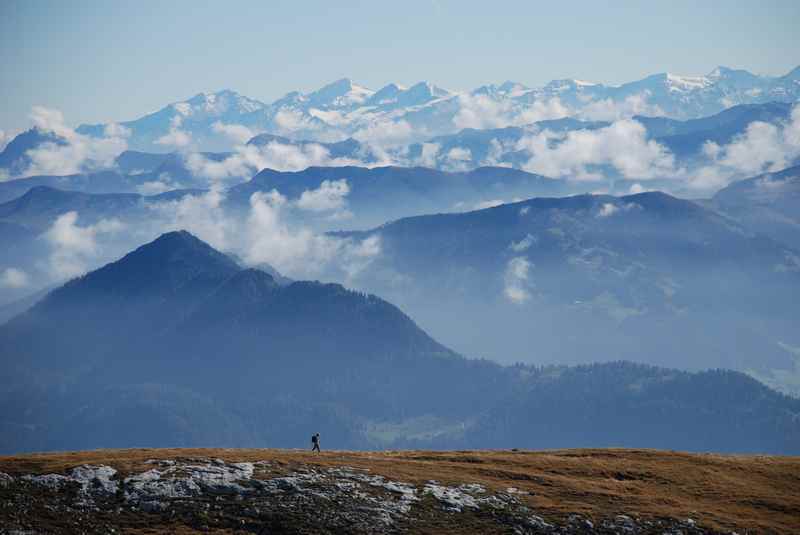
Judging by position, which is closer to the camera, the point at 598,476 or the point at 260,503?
the point at 260,503

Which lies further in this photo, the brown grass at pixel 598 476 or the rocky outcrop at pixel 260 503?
the brown grass at pixel 598 476

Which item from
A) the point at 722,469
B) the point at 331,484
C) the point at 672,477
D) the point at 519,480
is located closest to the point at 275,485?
the point at 331,484

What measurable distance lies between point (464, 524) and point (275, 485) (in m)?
21.7

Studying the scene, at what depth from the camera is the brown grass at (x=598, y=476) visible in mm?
95500

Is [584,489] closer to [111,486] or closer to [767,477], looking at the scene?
[767,477]

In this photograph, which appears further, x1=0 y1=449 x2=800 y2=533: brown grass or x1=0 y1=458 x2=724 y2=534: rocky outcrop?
x1=0 y1=449 x2=800 y2=533: brown grass

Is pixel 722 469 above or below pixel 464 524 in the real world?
above

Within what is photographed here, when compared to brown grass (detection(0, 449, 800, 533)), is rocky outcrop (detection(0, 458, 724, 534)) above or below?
below

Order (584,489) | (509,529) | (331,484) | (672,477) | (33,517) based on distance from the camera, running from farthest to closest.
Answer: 1. (672,477)
2. (584,489)
3. (331,484)
4. (509,529)
5. (33,517)

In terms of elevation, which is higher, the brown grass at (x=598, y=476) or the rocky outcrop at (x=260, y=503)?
the brown grass at (x=598, y=476)

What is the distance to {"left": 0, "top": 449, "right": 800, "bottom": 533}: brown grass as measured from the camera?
313ft

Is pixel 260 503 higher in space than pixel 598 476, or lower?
lower

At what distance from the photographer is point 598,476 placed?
367ft

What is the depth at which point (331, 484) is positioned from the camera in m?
95.0
